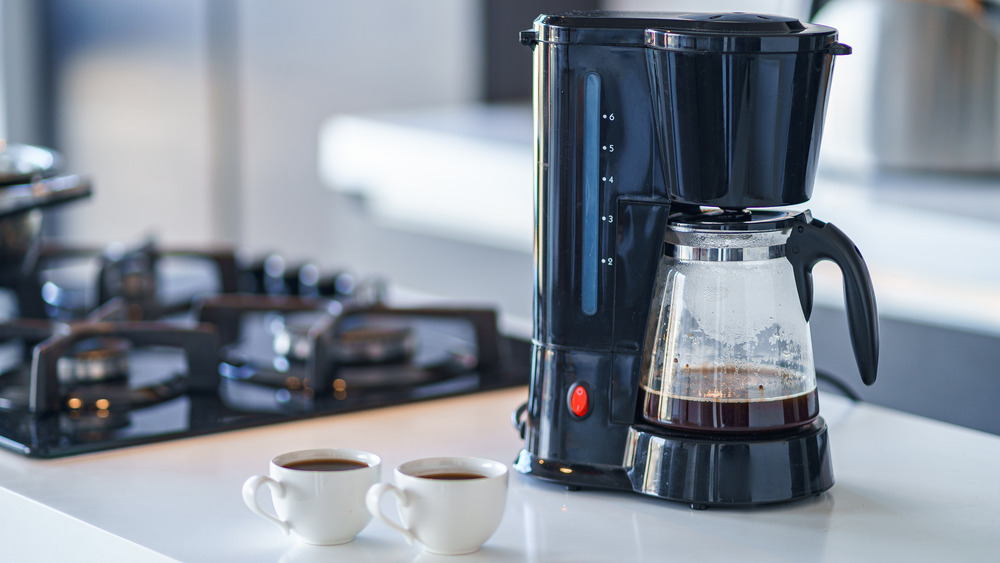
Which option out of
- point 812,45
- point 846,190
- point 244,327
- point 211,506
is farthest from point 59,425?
point 846,190

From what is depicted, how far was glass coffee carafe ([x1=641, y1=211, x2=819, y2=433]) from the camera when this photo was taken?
2.62 ft

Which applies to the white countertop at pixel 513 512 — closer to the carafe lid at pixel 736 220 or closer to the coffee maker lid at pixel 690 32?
the carafe lid at pixel 736 220

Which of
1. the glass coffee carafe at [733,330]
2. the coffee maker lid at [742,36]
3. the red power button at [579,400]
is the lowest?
the red power button at [579,400]

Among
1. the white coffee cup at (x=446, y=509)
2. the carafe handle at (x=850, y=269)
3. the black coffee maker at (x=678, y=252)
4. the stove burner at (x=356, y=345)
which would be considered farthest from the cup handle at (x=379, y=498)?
the stove burner at (x=356, y=345)

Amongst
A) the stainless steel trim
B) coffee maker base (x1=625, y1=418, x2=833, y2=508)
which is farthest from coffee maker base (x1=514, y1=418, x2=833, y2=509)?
the stainless steel trim

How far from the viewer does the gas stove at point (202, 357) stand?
982mm

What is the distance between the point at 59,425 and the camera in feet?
3.14

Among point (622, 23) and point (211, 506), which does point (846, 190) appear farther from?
point (211, 506)

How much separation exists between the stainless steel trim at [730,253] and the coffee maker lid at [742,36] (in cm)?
13

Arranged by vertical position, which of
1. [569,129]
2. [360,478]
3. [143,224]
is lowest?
[143,224]

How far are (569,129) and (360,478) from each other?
0.93 ft

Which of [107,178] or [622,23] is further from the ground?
[622,23]

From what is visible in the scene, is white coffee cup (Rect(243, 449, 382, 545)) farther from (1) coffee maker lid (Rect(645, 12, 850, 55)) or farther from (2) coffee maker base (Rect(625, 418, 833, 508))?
(1) coffee maker lid (Rect(645, 12, 850, 55))

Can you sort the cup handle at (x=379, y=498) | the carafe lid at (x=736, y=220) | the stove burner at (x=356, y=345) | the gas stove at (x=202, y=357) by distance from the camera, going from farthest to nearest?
the stove burner at (x=356, y=345)
the gas stove at (x=202, y=357)
the carafe lid at (x=736, y=220)
the cup handle at (x=379, y=498)
